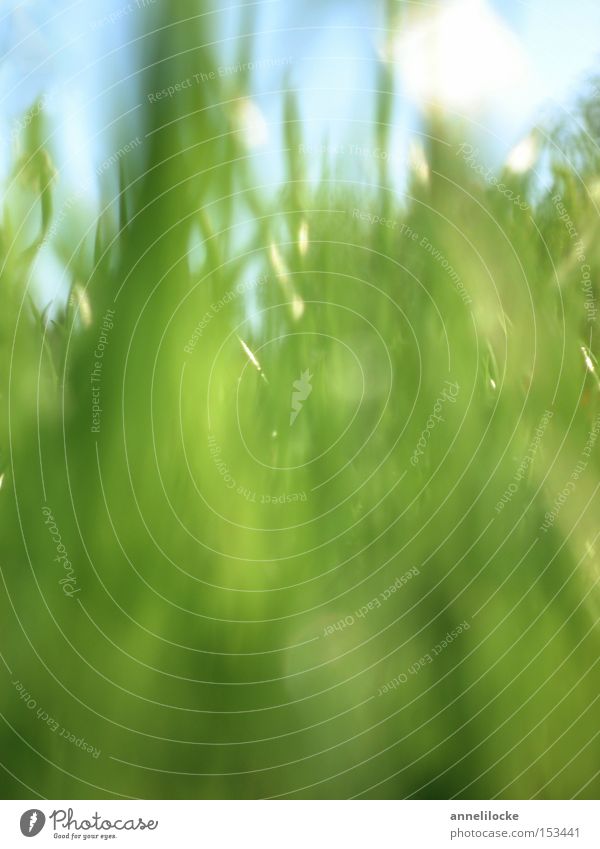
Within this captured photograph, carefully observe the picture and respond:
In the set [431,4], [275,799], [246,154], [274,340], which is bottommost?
[275,799]

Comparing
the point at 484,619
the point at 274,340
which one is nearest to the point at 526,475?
the point at 484,619

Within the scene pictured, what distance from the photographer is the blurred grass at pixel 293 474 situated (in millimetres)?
670

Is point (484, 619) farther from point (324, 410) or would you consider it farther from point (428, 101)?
point (428, 101)

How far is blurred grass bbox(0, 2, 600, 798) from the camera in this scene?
670 mm

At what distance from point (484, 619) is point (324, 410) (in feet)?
0.70

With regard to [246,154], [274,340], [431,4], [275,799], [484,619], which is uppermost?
[431,4]

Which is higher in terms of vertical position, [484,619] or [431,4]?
[431,4]

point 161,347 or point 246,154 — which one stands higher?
point 246,154

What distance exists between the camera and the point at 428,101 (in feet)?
2.27

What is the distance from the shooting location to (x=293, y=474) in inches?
26.9

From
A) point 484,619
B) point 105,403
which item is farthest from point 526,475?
point 105,403

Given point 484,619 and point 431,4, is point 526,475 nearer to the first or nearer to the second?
point 484,619

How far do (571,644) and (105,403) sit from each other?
16.9 inches

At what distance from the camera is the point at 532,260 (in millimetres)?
696
